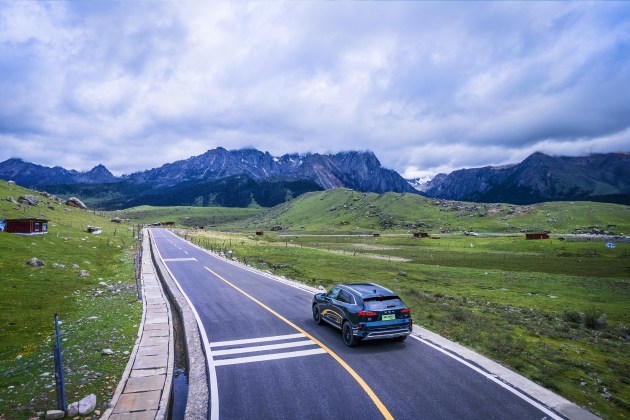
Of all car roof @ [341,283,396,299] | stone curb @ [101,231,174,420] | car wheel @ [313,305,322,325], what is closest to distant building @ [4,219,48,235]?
stone curb @ [101,231,174,420]

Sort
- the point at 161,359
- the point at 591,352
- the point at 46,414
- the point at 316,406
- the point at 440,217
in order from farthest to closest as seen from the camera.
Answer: the point at 440,217, the point at 591,352, the point at 161,359, the point at 316,406, the point at 46,414

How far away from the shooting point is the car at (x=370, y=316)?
1284 centimetres

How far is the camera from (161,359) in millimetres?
11938

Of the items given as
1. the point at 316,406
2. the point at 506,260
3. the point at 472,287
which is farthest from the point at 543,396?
the point at 506,260

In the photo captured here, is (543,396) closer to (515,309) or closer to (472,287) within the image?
(515,309)

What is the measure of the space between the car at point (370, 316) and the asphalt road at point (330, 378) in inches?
22.6

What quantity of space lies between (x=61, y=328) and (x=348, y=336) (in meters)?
12.4

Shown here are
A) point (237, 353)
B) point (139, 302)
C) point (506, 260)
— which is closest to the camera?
point (237, 353)

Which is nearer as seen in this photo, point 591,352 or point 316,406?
point 316,406

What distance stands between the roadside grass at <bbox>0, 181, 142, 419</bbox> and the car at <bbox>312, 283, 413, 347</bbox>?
7.77m

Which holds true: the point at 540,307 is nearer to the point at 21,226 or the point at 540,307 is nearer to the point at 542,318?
the point at 542,318

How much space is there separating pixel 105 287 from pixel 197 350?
15.5 m

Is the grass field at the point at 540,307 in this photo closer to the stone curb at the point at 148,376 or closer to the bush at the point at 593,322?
the bush at the point at 593,322

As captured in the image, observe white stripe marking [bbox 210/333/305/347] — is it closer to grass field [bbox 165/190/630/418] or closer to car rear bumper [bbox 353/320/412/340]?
car rear bumper [bbox 353/320/412/340]
